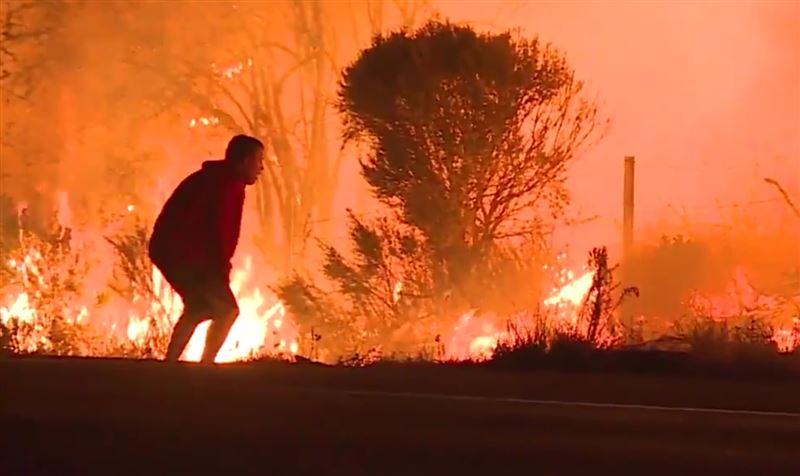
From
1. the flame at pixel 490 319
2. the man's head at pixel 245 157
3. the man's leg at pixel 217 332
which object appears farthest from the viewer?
the flame at pixel 490 319

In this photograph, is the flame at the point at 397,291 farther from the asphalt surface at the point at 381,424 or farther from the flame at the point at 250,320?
the asphalt surface at the point at 381,424

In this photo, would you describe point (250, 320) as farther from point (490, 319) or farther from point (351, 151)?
point (490, 319)

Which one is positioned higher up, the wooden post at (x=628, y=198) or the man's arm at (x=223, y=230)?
the wooden post at (x=628, y=198)

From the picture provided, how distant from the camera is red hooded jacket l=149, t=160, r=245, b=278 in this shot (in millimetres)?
9602

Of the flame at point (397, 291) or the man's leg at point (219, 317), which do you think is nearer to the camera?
the man's leg at point (219, 317)

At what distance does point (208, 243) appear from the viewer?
965 centimetres

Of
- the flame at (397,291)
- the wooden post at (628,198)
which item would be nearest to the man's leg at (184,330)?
the flame at (397,291)

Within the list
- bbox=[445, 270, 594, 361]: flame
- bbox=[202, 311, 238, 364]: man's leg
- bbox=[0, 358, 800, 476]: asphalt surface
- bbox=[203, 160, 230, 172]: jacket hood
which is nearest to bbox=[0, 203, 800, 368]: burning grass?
bbox=[445, 270, 594, 361]: flame

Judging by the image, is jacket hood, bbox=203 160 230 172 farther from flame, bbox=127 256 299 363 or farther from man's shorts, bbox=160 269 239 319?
flame, bbox=127 256 299 363

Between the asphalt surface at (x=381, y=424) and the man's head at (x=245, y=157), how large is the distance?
1.82 meters

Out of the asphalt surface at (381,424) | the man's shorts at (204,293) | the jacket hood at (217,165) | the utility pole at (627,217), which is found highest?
the utility pole at (627,217)

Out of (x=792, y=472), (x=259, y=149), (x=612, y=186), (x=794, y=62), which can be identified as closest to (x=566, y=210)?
(x=612, y=186)

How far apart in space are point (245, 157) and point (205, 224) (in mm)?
573

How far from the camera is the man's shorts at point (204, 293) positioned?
376 inches
